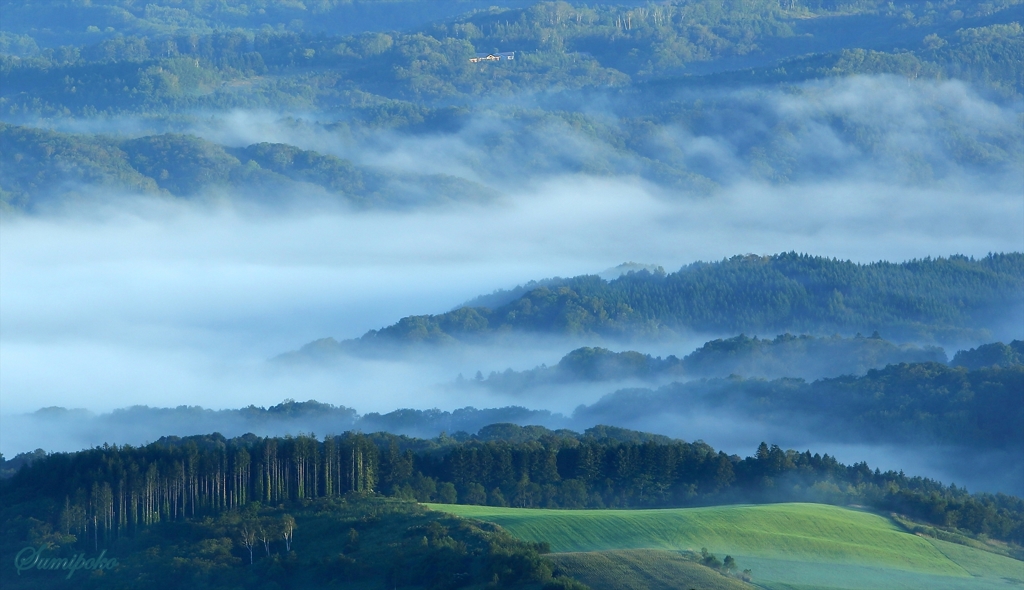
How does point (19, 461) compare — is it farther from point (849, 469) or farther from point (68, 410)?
point (68, 410)

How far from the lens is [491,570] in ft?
236

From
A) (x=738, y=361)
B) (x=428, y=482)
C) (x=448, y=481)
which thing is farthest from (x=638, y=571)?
(x=738, y=361)

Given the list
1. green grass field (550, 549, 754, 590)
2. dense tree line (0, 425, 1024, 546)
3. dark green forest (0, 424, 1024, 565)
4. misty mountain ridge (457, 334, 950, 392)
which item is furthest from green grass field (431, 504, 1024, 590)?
misty mountain ridge (457, 334, 950, 392)

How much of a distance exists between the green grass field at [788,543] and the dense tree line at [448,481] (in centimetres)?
537

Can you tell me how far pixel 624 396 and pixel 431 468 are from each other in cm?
7506

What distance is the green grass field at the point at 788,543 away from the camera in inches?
3051

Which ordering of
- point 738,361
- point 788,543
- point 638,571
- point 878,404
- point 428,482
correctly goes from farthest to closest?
point 738,361
point 878,404
point 428,482
point 788,543
point 638,571

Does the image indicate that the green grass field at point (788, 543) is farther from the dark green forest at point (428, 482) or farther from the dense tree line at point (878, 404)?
the dense tree line at point (878, 404)

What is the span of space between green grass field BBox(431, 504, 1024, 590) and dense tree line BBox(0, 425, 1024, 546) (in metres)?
5.37

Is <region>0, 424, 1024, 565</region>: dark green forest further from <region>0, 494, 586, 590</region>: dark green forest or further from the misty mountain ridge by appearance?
the misty mountain ridge

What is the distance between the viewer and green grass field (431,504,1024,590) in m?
77.5

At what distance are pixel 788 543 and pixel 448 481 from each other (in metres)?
18.6

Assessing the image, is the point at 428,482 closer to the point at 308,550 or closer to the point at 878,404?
the point at 308,550

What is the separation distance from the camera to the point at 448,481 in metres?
95.4
